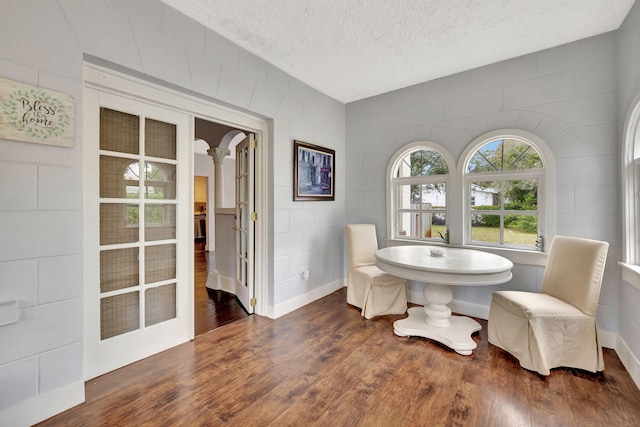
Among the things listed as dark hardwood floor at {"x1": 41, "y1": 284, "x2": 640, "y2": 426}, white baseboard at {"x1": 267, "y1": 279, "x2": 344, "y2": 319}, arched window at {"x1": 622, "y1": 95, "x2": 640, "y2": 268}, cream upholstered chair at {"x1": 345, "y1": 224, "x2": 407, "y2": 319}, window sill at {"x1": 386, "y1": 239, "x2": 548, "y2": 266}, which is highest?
arched window at {"x1": 622, "y1": 95, "x2": 640, "y2": 268}

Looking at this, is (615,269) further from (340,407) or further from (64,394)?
(64,394)

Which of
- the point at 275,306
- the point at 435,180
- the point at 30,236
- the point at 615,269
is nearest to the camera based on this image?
the point at 30,236

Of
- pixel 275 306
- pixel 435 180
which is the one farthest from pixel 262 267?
pixel 435 180

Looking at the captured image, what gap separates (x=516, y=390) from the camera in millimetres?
1821

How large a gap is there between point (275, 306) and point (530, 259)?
103 inches

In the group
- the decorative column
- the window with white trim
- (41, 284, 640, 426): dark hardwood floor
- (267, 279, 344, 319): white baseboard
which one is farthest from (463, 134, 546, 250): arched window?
the decorative column

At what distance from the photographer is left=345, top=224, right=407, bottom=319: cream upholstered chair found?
9.73 feet

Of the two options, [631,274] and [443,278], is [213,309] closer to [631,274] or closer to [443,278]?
[443,278]

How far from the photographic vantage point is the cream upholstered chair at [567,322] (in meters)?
1.98

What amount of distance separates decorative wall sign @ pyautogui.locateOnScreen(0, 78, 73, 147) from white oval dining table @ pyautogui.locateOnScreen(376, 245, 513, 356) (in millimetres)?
2466

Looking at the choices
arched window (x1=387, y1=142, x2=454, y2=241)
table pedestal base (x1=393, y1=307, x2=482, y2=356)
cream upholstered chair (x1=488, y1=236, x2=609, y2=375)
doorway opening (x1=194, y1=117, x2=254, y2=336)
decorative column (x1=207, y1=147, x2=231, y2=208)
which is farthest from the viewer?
decorative column (x1=207, y1=147, x2=231, y2=208)

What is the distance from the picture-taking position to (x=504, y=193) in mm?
2938

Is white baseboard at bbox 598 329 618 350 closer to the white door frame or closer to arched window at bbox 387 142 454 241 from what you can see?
arched window at bbox 387 142 454 241

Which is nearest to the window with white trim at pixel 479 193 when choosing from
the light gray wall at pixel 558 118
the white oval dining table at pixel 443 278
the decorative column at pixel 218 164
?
the light gray wall at pixel 558 118
